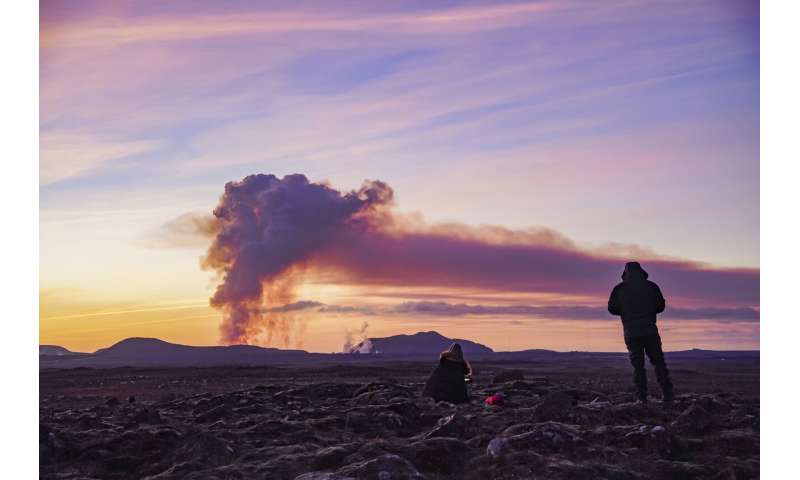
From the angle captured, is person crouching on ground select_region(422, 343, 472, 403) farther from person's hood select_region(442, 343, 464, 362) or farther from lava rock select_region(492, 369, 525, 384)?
lava rock select_region(492, 369, 525, 384)

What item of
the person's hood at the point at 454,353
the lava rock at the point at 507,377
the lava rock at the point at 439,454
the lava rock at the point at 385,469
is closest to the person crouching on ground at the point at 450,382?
the person's hood at the point at 454,353

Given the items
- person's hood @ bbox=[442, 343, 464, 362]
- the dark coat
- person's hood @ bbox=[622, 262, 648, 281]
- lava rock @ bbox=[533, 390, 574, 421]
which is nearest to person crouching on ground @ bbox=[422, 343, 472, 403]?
the dark coat

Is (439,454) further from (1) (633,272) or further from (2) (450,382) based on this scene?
(1) (633,272)

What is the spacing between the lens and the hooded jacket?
1725 centimetres

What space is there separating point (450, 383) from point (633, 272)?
5290mm

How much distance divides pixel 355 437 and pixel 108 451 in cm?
462

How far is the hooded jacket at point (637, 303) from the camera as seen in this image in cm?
1725

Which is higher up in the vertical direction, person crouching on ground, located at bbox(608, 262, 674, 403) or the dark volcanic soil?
person crouching on ground, located at bbox(608, 262, 674, 403)

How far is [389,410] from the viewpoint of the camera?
1786 cm

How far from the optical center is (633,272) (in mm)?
17625

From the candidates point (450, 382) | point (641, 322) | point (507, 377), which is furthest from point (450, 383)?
point (507, 377)

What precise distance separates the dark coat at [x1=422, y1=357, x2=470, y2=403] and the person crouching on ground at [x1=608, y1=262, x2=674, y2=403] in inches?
160
